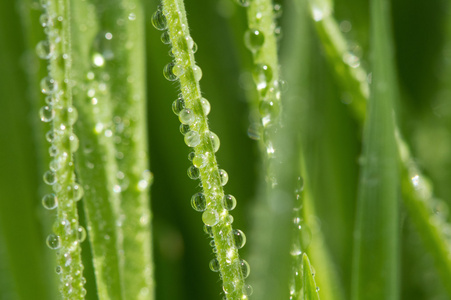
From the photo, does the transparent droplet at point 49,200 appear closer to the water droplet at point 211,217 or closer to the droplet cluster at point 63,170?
the droplet cluster at point 63,170

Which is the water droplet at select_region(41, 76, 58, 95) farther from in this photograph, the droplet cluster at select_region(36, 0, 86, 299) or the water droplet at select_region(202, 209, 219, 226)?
the water droplet at select_region(202, 209, 219, 226)

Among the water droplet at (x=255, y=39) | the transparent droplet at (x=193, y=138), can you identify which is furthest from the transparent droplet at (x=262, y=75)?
the transparent droplet at (x=193, y=138)

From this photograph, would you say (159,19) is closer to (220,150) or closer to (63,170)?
(63,170)

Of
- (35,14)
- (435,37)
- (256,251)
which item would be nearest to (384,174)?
(256,251)

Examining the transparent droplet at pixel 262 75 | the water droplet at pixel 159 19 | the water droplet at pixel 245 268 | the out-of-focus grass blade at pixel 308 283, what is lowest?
the out-of-focus grass blade at pixel 308 283

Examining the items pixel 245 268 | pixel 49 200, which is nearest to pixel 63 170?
pixel 49 200
